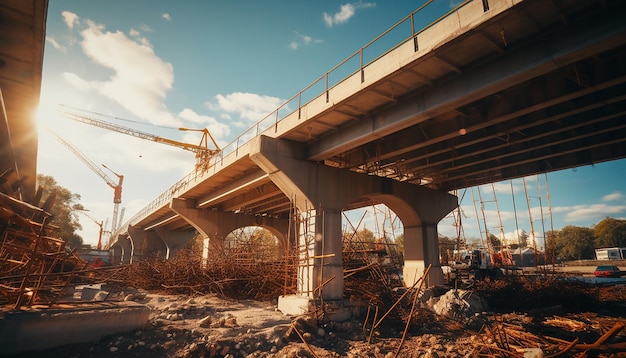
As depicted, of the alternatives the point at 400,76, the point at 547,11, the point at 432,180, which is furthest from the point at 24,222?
the point at 432,180

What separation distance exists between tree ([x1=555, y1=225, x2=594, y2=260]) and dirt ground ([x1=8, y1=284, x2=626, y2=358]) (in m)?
62.3

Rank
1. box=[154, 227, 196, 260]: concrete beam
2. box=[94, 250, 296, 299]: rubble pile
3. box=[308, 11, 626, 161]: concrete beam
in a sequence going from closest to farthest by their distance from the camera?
box=[308, 11, 626, 161]: concrete beam < box=[94, 250, 296, 299]: rubble pile < box=[154, 227, 196, 260]: concrete beam

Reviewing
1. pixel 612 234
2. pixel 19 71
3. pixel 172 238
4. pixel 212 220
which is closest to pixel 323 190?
pixel 19 71

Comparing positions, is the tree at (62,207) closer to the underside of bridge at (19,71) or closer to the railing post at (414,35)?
the underside of bridge at (19,71)

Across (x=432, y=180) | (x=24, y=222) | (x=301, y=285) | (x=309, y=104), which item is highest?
(x=309, y=104)

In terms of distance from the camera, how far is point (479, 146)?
1352cm

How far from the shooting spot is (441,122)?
11.6 meters

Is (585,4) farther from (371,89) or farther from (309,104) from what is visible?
(309,104)

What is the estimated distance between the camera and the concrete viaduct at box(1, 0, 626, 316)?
695 centimetres

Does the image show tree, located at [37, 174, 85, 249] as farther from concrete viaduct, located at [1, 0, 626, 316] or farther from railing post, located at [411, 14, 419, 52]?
railing post, located at [411, 14, 419, 52]

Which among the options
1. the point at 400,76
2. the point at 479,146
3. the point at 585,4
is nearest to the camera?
the point at 585,4

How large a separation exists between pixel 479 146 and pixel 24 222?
1486 cm

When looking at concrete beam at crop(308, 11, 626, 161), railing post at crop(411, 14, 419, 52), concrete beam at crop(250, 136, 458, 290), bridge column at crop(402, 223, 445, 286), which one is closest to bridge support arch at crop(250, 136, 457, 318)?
concrete beam at crop(250, 136, 458, 290)

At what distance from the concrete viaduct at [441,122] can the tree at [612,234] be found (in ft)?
210
